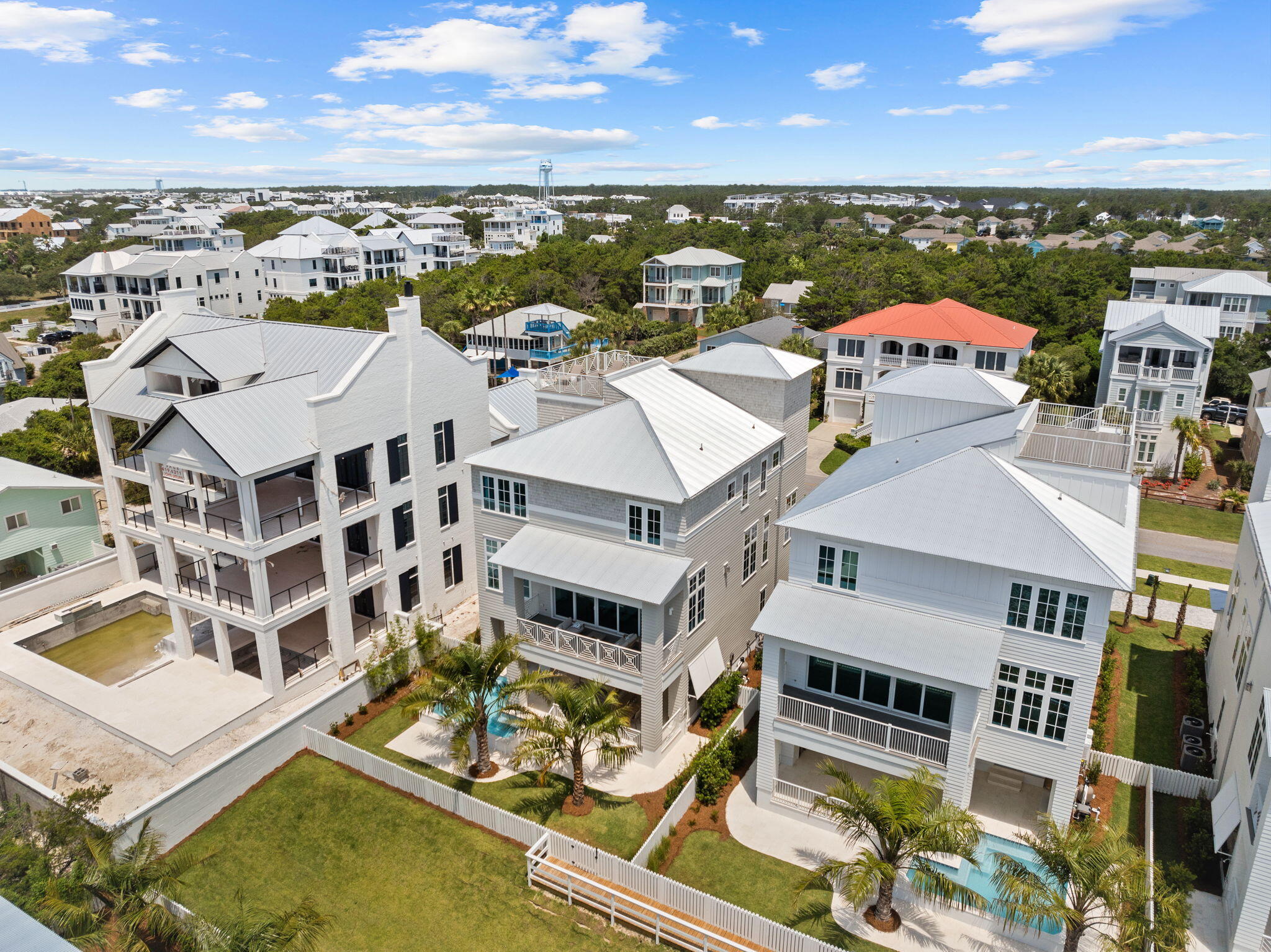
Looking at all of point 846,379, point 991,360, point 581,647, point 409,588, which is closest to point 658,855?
point 581,647

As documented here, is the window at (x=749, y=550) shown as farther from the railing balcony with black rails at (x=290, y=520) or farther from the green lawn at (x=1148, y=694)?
the railing balcony with black rails at (x=290, y=520)

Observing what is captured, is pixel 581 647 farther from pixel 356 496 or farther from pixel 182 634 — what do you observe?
pixel 182 634

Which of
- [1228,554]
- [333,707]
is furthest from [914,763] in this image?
[1228,554]

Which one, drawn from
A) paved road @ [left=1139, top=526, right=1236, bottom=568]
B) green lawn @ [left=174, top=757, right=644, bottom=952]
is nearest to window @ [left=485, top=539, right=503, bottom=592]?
green lawn @ [left=174, top=757, right=644, bottom=952]

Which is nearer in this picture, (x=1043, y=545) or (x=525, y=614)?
(x=1043, y=545)

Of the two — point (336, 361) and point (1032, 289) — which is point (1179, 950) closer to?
point (336, 361)

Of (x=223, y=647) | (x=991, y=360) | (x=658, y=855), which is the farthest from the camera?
(x=991, y=360)
